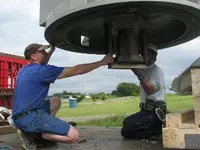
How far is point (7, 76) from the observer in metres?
7.12

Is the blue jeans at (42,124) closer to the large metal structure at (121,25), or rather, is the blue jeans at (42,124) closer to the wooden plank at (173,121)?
the large metal structure at (121,25)

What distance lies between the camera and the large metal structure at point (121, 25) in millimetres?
2820

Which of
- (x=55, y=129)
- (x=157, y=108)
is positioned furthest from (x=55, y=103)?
(x=157, y=108)

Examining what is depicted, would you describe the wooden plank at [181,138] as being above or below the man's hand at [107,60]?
below

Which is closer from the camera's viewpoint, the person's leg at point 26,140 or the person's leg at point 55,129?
the person's leg at point 55,129

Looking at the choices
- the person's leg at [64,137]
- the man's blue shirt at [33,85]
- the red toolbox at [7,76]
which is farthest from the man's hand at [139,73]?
the red toolbox at [7,76]

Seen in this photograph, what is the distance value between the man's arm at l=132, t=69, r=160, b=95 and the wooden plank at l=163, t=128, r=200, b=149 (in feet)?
4.25

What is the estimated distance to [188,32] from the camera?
366 centimetres

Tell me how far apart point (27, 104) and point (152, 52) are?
1555 millimetres

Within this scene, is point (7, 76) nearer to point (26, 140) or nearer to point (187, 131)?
point (26, 140)

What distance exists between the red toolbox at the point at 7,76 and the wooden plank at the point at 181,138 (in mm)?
4923

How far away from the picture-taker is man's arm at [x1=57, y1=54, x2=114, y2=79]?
3352 mm

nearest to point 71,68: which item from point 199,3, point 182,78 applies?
point 182,78

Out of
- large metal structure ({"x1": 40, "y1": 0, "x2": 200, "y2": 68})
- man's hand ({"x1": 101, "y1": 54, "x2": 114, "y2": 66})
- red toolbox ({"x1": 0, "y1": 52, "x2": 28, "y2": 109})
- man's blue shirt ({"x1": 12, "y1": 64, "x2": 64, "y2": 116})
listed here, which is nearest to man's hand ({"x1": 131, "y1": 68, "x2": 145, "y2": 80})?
large metal structure ({"x1": 40, "y1": 0, "x2": 200, "y2": 68})
